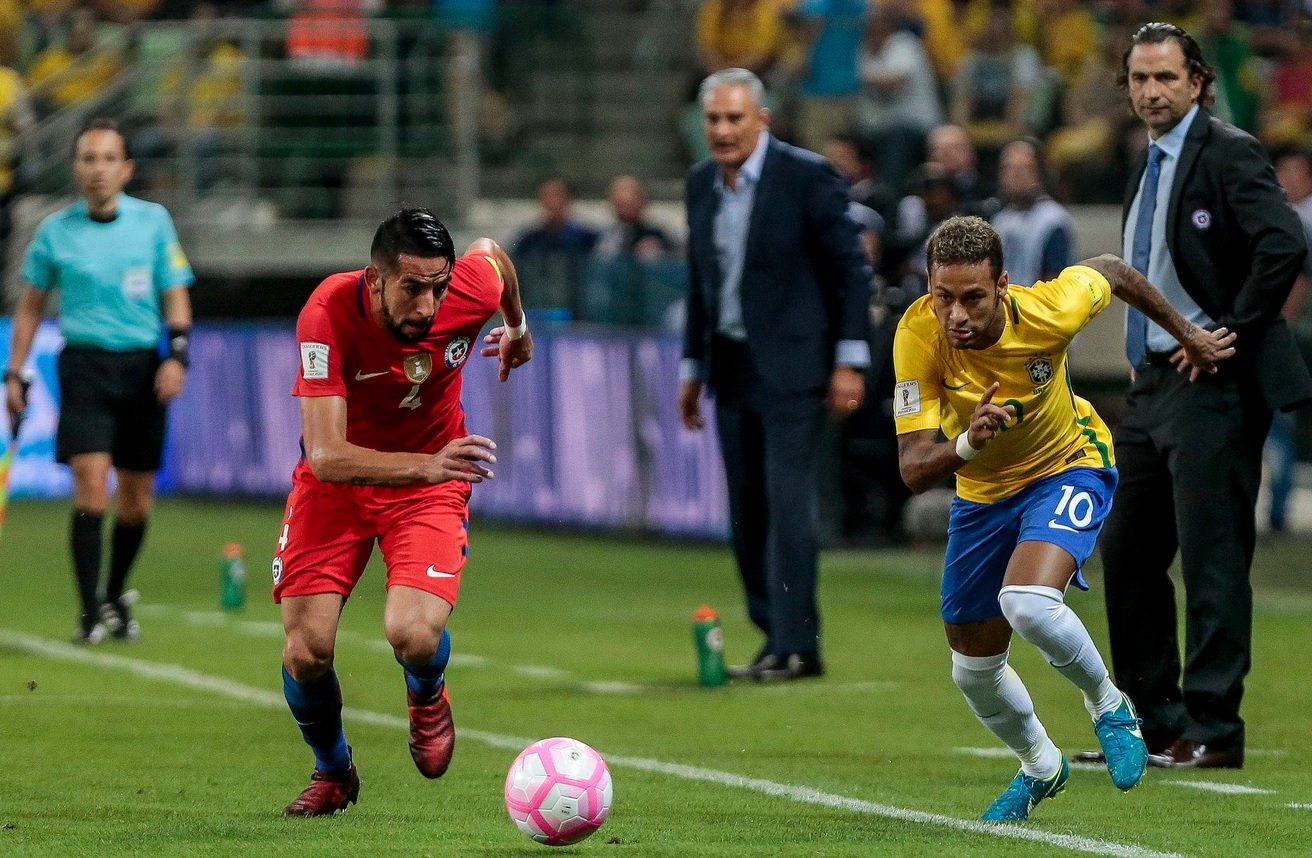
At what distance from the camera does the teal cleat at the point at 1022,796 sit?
21.6ft

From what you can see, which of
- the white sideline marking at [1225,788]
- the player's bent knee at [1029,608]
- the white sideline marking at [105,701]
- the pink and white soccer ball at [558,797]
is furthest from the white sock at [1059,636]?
the white sideline marking at [105,701]

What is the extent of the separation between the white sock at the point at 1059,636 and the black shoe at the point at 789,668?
3.37 m

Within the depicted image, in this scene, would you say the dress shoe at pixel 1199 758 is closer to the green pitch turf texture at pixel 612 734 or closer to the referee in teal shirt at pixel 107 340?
the green pitch turf texture at pixel 612 734

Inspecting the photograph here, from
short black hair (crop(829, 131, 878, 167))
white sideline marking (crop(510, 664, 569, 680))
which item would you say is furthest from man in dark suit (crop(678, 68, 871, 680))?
short black hair (crop(829, 131, 878, 167))

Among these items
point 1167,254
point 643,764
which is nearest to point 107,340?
point 643,764

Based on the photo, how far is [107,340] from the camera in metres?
11.1

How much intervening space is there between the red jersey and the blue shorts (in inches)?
64.5

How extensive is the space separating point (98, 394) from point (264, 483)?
28.3 ft

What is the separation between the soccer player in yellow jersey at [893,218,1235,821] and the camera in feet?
21.1

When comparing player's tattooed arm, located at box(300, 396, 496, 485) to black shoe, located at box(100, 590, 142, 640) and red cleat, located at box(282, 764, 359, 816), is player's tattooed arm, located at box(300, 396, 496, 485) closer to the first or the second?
red cleat, located at box(282, 764, 359, 816)

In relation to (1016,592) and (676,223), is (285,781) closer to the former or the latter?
(1016,592)

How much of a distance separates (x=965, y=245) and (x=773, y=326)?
3.72 metres

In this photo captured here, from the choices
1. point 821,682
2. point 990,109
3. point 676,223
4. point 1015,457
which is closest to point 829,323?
point 821,682

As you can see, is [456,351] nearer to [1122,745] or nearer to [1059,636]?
[1059,636]
